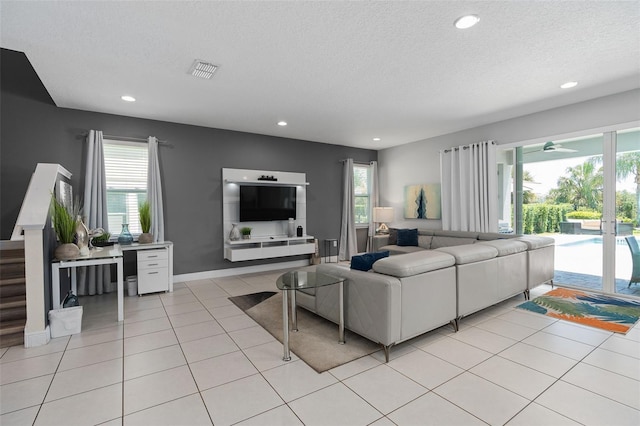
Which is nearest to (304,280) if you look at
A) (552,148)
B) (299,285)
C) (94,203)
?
(299,285)

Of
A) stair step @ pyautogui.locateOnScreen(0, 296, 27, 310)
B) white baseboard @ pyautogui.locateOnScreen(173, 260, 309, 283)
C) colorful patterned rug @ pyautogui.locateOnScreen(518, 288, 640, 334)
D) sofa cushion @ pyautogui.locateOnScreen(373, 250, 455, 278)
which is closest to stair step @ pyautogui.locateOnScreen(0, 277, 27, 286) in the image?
stair step @ pyautogui.locateOnScreen(0, 296, 27, 310)

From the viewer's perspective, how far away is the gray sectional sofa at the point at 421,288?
2.49 meters

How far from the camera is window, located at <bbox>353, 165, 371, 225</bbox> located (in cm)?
750

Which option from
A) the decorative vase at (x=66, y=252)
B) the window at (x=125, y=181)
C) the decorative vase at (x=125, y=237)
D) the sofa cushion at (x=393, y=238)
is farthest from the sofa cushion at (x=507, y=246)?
the window at (x=125, y=181)

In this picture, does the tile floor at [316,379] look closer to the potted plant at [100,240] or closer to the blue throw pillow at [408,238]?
the potted plant at [100,240]

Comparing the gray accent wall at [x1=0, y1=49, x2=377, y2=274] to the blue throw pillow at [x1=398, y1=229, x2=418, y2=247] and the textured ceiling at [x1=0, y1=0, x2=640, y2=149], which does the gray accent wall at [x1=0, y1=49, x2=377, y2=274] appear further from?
the blue throw pillow at [x1=398, y1=229, x2=418, y2=247]

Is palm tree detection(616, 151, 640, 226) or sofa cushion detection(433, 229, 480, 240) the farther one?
sofa cushion detection(433, 229, 480, 240)

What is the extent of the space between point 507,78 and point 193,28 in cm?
333

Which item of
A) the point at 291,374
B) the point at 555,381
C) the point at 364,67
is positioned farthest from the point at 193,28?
the point at 555,381

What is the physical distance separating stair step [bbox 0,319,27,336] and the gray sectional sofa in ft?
8.75

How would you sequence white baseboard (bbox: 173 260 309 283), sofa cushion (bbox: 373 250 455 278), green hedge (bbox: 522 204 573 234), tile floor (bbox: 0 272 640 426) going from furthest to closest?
white baseboard (bbox: 173 260 309 283)
green hedge (bbox: 522 204 573 234)
sofa cushion (bbox: 373 250 455 278)
tile floor (bbox: 0 272 640 426)

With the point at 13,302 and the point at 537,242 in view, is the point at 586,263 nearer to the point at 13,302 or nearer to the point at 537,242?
the point at 537,242

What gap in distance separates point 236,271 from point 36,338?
3.09m

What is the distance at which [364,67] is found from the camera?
316 cm
